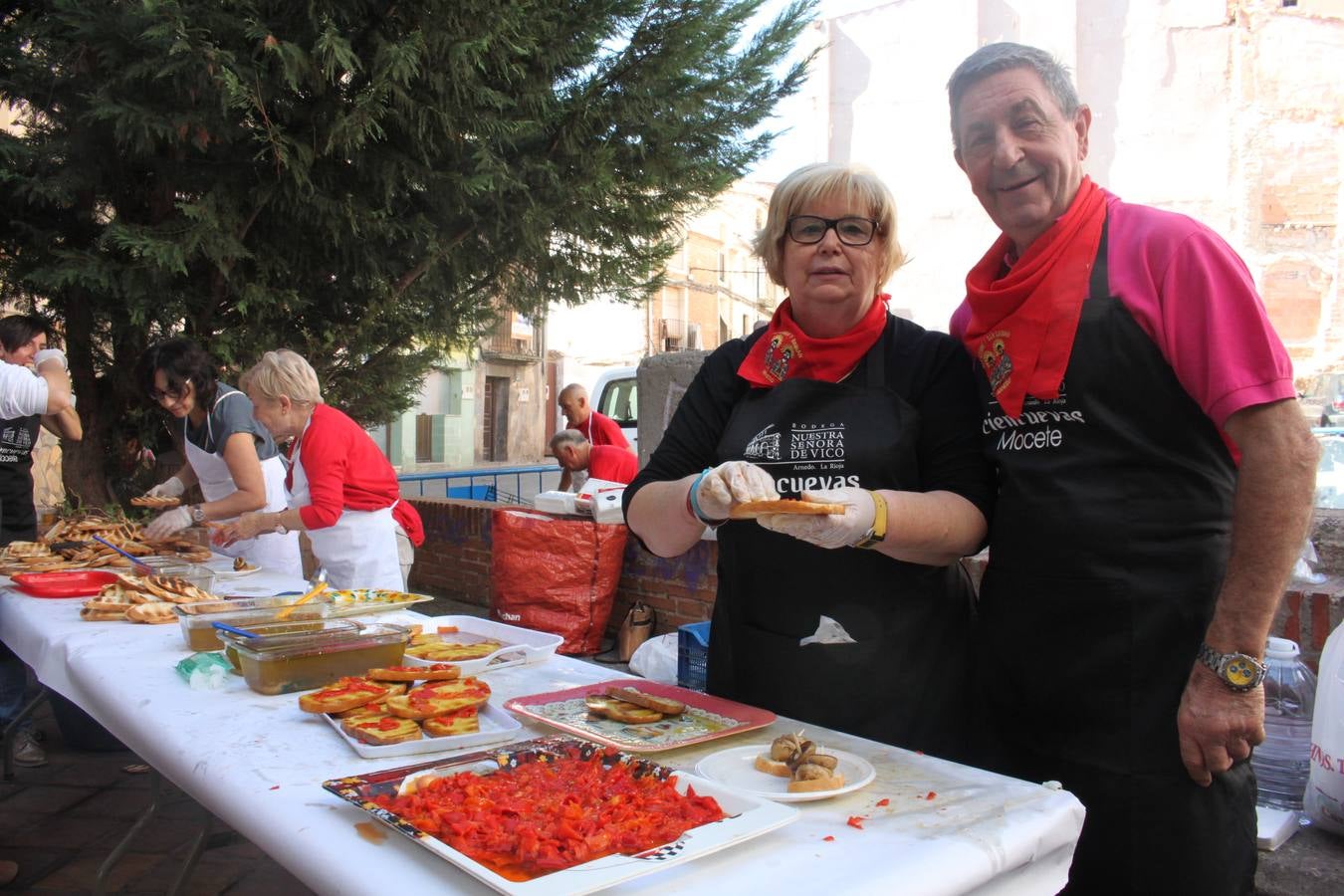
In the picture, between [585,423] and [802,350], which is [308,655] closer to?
[802,350]

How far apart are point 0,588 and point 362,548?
124 centimetres

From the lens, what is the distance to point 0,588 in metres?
3.17

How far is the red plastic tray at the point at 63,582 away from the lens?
3.03m

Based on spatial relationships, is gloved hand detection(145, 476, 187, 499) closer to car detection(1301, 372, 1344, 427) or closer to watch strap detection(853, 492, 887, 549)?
watch strap detection(853, 492, 887, 549)

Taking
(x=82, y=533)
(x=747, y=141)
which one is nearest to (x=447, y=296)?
(x=747, y=141)

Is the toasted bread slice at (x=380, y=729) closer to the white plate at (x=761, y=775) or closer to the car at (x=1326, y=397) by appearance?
the white plate at (x=761, y=775)

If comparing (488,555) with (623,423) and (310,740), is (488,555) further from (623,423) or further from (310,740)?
(310,740)

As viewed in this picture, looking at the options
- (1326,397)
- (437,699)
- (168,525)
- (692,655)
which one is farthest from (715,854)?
(1326,397)

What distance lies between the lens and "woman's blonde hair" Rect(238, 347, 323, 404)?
11.8ft

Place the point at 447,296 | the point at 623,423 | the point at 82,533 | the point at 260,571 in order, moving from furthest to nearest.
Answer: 1. the point at 623,423
2. the point at 447,296
3. the point at 82,533
4. the point at 260,571

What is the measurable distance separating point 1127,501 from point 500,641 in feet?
4.98

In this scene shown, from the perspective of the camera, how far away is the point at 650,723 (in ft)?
5.18

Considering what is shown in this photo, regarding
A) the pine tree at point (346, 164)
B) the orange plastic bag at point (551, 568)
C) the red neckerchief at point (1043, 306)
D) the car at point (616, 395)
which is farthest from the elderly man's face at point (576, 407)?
the red neckerchief at point (1043, 306)

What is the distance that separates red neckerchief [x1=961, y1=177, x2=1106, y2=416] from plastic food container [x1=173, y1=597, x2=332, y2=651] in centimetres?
165
